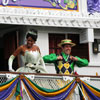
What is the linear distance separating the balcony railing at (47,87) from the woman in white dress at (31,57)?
60 cm

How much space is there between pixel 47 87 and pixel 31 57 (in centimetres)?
92

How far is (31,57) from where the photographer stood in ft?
30.4

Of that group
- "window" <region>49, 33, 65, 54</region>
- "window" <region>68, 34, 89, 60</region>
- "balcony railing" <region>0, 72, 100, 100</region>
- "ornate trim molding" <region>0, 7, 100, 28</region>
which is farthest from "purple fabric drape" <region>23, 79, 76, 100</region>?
"window" <region>68, 34, 89, 60</region>

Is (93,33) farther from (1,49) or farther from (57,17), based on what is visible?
(1,49)

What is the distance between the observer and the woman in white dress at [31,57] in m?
9.20

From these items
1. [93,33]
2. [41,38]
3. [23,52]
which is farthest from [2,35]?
[23,52]

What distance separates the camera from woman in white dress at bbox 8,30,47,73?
362 inches

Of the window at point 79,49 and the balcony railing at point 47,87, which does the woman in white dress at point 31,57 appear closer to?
the balcony railing at point 47,87

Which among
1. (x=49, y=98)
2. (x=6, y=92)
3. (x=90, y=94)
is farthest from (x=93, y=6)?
(x=6, y=92)

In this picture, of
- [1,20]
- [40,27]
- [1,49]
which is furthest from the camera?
[1,49]

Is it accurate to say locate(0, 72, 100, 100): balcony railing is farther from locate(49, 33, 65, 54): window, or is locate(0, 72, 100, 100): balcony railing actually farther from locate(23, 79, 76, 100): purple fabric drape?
locate(49, 33, 65, 54): window

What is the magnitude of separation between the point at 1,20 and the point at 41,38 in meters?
1.67

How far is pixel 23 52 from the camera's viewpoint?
934 centimetres

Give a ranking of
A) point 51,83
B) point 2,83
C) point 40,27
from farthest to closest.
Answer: point 40,27 → point 51,83 → point 2,83
